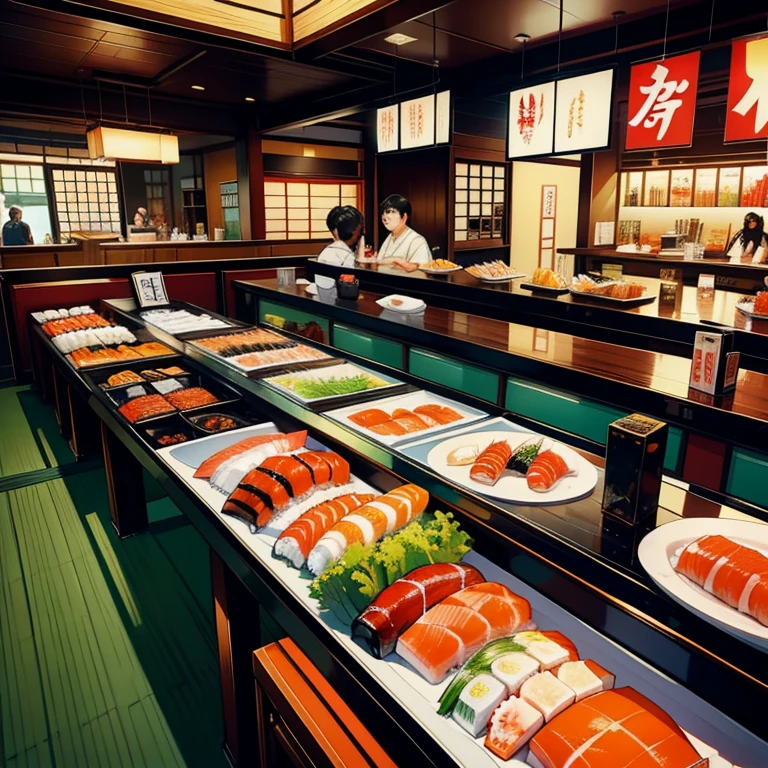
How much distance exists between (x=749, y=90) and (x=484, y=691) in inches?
200

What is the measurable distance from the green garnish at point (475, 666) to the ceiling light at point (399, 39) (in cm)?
708

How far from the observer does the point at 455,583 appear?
1.61 meters

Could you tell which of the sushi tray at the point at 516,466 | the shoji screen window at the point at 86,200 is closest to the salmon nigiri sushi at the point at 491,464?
the sushi tray at the point at 516,466

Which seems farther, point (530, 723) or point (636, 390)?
point (636, 390)

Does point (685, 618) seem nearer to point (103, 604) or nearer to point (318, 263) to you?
point (103, 604)

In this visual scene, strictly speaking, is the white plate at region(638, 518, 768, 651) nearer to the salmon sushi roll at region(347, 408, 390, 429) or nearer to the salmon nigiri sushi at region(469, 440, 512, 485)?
the salmon nigiri sushi at region(469, 440, 512, 485)

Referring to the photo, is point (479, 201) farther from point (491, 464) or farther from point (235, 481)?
point (491, 464)

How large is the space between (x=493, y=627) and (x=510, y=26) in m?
6.96

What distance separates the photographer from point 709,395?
9.02ft

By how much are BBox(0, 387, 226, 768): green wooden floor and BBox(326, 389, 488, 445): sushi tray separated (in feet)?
4.65

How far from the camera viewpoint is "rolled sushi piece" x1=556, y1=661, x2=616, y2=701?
1266 mm

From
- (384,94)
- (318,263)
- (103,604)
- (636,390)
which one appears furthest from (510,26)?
(103,604)

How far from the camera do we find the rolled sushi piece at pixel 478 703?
48.3 inches

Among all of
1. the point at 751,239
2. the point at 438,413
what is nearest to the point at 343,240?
the point at 438,413
